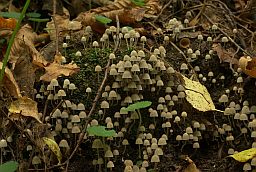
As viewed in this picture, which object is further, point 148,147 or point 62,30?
point 62,30

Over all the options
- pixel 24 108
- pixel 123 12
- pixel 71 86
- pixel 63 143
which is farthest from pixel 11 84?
pixel 123 12

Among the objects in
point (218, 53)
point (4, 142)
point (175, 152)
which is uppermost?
point (218, 53)

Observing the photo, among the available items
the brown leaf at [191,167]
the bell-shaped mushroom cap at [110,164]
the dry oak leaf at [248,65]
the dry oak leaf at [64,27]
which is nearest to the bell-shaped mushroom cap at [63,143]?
the bell-shaped mushroom cap at [110,164]

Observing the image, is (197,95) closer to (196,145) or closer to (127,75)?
(196,145)

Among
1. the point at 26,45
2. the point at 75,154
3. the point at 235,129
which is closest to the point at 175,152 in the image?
the point at 235,129

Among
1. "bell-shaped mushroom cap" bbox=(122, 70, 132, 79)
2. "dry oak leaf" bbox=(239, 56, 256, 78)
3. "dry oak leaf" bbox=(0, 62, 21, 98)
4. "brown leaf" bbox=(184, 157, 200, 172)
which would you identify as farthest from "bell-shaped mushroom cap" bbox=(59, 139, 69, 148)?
"dry oak leaf" bbox=(239, 56, 256, 78)

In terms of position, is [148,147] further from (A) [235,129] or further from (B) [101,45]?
(B) [101,45]

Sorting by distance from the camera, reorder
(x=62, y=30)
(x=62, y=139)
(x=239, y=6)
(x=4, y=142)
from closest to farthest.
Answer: (x=4, y=142) < (x=62, y=139) < (x=62, y=30) < (x=239, y=6)
